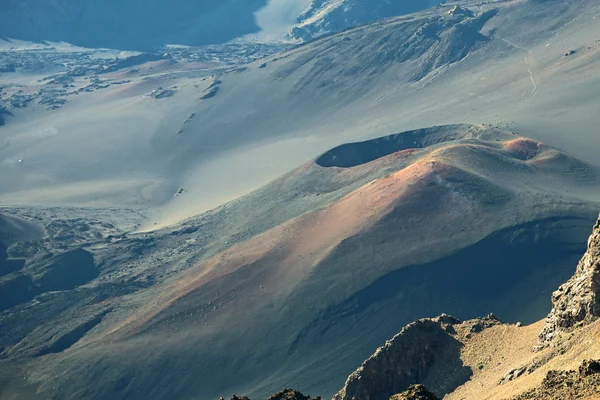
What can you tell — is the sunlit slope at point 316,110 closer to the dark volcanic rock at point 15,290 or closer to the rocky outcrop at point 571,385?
the dark volcanic rock at point 15,290

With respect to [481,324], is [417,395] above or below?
above

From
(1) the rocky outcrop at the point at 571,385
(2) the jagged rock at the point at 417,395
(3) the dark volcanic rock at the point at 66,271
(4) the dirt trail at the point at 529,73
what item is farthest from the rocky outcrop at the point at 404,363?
(4) the dirt trail at the point at 529,73

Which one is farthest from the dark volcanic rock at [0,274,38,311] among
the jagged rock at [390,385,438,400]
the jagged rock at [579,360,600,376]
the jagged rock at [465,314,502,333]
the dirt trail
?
the jagged rock at [579,360,600,376]

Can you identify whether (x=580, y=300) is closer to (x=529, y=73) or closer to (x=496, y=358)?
(x=496, y=358)

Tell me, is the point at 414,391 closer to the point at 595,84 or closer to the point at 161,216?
the point at 161,216

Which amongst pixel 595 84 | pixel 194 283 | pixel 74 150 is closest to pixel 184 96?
pixel 74 150

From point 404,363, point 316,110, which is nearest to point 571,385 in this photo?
point 404,363
